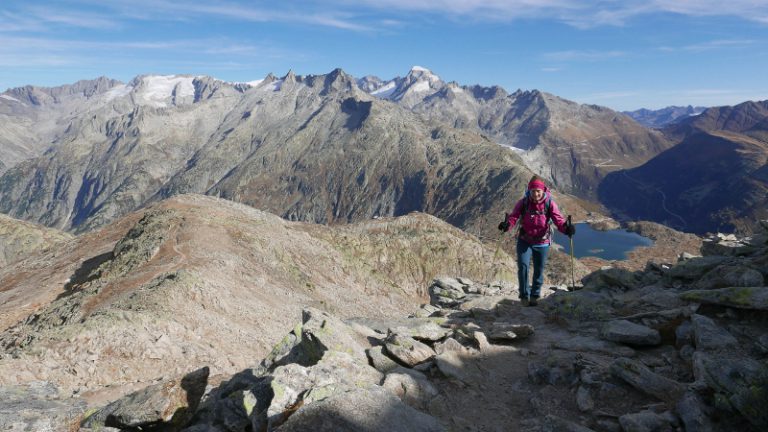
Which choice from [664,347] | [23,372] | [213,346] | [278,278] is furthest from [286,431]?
[278,278]

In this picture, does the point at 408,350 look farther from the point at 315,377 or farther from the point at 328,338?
the point at 315,377

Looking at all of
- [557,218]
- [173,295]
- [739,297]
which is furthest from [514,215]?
[173,295]

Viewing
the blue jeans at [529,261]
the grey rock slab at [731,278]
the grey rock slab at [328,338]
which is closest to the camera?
the grey rock slab at [328,338]

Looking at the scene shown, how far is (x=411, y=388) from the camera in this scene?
1114 centimetres

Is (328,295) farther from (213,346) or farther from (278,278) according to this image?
(213,346)

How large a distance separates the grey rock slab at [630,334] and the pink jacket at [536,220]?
425 centimetres

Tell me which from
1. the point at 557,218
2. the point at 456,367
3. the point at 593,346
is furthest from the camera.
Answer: the point at 557,218

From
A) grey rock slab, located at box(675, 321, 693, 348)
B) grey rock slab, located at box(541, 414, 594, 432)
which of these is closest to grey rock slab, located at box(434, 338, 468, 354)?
grey rock slab, located at box(541, 414, 594, 432)

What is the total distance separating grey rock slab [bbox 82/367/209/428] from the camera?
12.1 metres

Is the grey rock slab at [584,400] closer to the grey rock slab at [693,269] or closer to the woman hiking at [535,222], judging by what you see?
the woman hiking at [535,222]

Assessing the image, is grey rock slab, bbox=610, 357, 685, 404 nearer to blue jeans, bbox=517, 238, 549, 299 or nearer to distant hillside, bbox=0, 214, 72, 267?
blue jeans, bbox=517, 238, 549, 299

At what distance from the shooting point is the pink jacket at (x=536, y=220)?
18266 mm

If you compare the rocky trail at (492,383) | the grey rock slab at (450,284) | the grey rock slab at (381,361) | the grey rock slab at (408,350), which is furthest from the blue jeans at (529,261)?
the grey rock slab at (450,284)

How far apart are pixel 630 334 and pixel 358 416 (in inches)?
413
